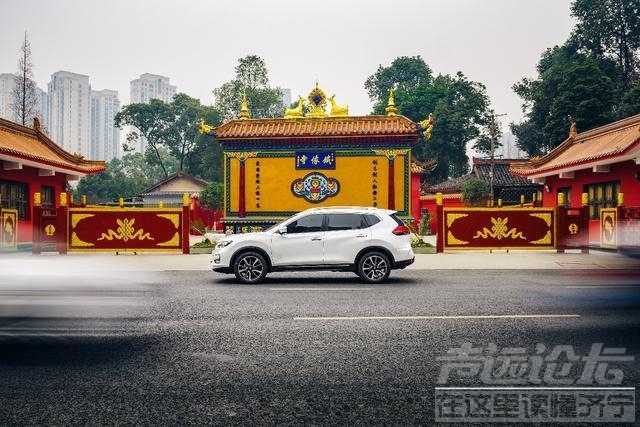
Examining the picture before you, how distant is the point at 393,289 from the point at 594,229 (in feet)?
62.6

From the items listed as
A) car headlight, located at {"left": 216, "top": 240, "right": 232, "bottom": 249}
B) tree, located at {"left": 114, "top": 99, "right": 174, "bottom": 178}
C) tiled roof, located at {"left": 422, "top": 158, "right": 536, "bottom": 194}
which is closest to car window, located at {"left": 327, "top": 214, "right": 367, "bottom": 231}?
car headlight, located at {"left": 216, "top": 240, "right": 232, "bottom": 249}

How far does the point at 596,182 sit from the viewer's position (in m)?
25.9

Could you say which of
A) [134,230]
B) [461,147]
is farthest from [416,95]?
[134,230]

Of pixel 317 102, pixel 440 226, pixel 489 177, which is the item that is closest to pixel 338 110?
pixel 317 102

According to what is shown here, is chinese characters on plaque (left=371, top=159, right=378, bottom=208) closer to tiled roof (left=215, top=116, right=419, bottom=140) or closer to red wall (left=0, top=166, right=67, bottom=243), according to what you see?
tiled roof (left=215, top=116, right=419, bottom=140)

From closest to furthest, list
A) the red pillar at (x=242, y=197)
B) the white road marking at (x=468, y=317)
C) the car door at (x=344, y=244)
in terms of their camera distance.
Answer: the white road marking at (x=468, y=317) → the car door at (x=344, y=244) → the red pillar at (x=242, y=197)

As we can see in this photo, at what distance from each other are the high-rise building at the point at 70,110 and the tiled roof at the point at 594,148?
136539 millimetres

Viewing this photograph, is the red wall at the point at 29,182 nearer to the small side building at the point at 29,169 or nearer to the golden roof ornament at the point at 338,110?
the small side building at the point at 29,169

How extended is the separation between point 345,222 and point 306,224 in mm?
813

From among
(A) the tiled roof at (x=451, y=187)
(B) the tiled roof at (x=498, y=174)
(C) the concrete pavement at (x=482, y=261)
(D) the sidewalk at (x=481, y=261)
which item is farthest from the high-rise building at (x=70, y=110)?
(D) the sidewalk at (x=481, y=261)

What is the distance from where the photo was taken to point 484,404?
3934mm

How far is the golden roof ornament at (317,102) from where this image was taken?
26016 mm

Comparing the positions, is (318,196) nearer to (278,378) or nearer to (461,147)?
(278,378)

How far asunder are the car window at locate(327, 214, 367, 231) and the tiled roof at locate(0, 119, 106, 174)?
645 inches
